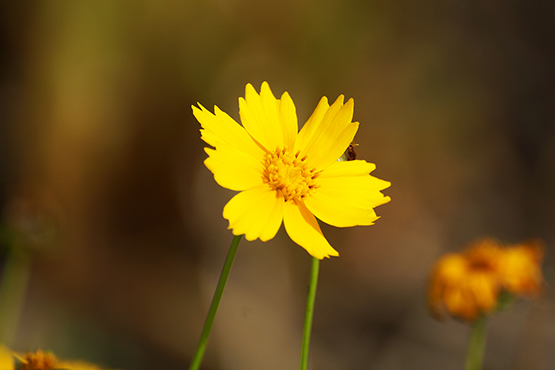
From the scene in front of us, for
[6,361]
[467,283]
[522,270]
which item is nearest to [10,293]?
[6,361]

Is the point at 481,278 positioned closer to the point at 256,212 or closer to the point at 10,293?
the point at 256,212

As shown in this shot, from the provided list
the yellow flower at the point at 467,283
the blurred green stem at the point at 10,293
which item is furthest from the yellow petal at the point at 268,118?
the yellow flower at the point at 467,283

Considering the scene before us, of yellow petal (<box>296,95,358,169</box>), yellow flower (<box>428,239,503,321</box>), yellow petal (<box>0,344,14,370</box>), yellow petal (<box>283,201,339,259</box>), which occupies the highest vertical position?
yellow flower (<box>428,239,503,321</box>)

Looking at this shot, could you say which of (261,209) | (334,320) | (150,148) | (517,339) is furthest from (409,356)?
(261,209)

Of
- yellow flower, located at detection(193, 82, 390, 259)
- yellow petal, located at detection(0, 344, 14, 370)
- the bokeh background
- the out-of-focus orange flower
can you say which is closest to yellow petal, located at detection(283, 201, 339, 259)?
yellow flower, located at detection(193, 82, 390, 259)

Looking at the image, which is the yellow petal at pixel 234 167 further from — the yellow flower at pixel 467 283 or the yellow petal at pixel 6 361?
the yellow flower at pixel 467 283

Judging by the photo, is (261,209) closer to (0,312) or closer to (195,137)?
(0,312)

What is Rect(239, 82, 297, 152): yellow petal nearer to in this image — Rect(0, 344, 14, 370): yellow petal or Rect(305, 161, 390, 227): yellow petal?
Rect(305, 161, 390, 227): yellow petal
